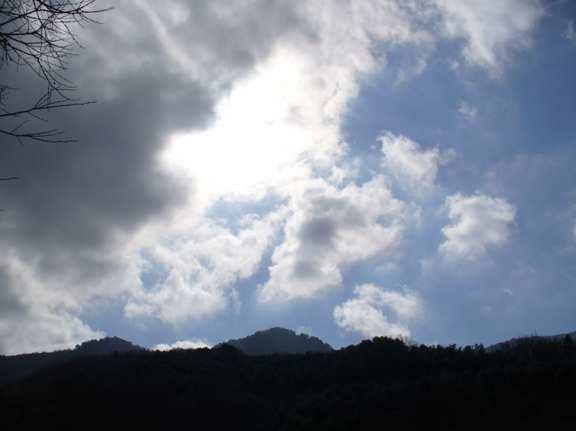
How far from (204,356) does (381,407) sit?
964 inches

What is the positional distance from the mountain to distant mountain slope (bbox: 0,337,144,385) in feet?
72.7

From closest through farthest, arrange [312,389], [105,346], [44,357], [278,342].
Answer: [312,389], [44,357], [105,346], [278,342]

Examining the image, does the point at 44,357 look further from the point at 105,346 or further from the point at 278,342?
the point at 278,342

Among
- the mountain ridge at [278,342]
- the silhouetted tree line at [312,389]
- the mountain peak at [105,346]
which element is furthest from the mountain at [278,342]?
the silhouetted tree line at [312,389]

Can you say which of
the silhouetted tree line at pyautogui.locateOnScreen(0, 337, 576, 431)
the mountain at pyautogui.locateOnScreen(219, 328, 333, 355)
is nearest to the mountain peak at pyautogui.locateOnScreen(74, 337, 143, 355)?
the mountain at pyautogui.locateOnScreen(219, 328, 333, 355)

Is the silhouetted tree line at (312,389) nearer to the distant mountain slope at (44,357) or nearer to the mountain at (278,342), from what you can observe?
the distant mountain slope at (44,357)

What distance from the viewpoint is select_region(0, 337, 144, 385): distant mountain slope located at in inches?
2731

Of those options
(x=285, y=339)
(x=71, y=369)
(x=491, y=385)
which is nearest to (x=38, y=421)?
(x=71, y=369)

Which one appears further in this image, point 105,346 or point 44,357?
point 105,346

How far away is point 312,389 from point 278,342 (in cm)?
6191

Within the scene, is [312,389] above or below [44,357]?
below

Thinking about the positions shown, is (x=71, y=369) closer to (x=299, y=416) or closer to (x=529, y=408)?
(x=299, y=416)

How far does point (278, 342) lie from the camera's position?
92.6 metres

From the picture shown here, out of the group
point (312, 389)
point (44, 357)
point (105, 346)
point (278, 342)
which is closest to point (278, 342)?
point (278, 342)
